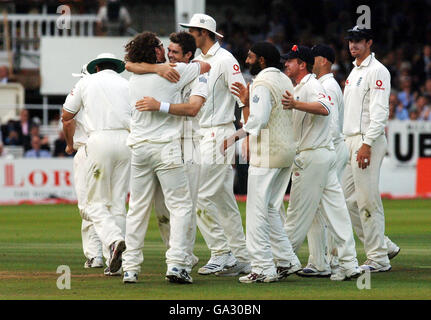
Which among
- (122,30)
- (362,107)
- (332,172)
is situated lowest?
(332,172)

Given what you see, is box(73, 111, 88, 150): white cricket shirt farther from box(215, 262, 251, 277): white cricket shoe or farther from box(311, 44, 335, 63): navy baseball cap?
box(311, 44, 335, 63): navy baseball cap

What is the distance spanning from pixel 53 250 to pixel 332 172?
183 inches

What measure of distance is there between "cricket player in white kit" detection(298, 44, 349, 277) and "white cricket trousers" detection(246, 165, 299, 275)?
737 mm

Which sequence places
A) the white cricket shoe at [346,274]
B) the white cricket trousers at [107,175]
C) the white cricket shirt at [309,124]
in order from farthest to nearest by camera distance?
the white cricket trousers at [107,175] < the white cricket shirt at [309,124] < the white cricket shoe at [346,274]

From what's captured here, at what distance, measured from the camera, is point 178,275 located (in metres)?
9.43

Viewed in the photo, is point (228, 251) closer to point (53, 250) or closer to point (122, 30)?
point (53, 250)

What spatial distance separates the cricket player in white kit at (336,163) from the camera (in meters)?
10.3

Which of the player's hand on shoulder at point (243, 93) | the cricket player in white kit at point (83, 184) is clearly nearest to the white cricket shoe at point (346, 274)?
the player's hand on shoulder at point (243, 93)

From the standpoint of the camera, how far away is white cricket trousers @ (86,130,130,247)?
10539mm

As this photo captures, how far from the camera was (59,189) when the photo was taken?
23203 millimetres

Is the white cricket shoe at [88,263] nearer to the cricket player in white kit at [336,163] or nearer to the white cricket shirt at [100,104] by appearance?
the white cricket shirt at [100,104]

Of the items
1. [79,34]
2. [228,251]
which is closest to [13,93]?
[79,34]

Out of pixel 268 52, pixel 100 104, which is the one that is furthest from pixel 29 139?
pixel 268 52

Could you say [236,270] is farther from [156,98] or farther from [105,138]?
[156,98]
